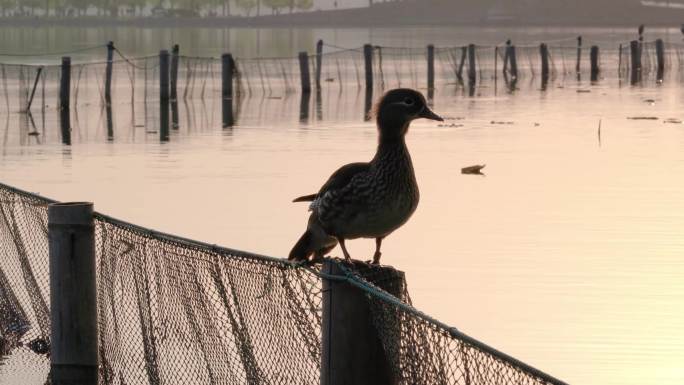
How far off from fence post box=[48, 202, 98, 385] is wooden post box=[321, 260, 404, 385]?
2740 millimetres

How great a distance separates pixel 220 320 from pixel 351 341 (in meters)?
2.47

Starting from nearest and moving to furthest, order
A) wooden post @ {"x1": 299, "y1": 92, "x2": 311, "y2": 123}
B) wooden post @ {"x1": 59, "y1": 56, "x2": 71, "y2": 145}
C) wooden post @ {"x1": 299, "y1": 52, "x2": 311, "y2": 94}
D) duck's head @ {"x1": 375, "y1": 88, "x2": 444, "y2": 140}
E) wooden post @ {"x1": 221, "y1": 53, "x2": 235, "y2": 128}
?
duck's head @ {"x1": 375, "y1": 88, "x2": 444, "y2": 140}, wooden post @ {"x1": 59, "y1": 56, "x2": 71, "y2": 145}, wooden post @ {"x1": 299, "y1": 92, "x2": 311, "y2": 123}, wooden post @ {"x1": 221, "y1": 53, "x2": 235, "y2": 128}, wooden post @ {"x1": 299, "y1": 52, "x2": 311, "y2": 94}

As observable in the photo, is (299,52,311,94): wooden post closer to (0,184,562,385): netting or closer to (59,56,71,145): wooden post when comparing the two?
(59,56,71,145): wooden post

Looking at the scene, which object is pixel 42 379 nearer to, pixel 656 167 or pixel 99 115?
pixel 656 167

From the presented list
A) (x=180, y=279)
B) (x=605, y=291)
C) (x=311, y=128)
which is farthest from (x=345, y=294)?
(x=311, y=128)

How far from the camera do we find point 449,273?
16.1 meters

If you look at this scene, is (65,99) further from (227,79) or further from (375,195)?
(375,195)

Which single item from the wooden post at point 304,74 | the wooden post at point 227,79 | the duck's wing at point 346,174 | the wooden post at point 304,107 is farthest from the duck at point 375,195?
the wooden post at point 304,74

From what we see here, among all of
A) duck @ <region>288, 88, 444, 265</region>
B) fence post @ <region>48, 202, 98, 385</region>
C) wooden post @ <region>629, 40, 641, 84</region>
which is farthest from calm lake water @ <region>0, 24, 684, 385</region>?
wooden post @ <region>629, 40, 641, 84</region>

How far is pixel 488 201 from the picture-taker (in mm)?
22172

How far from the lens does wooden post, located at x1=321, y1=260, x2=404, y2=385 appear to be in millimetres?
6789

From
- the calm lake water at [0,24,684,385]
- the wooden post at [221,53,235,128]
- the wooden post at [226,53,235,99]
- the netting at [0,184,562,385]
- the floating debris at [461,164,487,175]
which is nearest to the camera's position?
the netting at [0,184,562,385]

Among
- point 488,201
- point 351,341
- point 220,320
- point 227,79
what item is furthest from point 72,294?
point 227,79

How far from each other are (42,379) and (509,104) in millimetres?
37472
